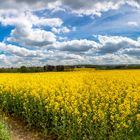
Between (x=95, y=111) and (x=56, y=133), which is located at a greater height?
(x=95, y=111)

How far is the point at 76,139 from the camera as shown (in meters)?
11.3

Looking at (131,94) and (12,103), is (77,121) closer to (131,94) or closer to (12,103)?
(131,94)

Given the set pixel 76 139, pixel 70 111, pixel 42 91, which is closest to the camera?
pixel 76 139

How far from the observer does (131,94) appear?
1423cm

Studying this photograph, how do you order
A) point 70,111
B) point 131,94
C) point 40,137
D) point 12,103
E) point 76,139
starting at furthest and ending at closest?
1. point 12,103
2. point 131,94
3. point 40,137
4. point 70,111
5. point 76,139

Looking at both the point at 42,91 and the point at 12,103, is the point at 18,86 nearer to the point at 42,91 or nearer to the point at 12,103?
the point at 12,103

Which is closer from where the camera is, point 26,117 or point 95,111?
point 95,111

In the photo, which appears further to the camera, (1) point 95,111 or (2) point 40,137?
(2) point 40,137

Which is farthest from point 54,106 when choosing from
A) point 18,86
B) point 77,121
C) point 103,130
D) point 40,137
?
point 18,86

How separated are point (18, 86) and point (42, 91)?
10.4 feet

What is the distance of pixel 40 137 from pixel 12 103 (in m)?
4.42

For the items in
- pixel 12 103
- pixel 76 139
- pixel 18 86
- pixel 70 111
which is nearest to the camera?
pixel 76 139

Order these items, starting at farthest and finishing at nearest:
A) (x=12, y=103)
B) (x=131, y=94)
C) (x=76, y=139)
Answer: (x=12, y=103), (x=131, y=94), (x=76, y=139)

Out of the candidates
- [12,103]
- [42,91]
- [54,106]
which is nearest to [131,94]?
[54,106]
